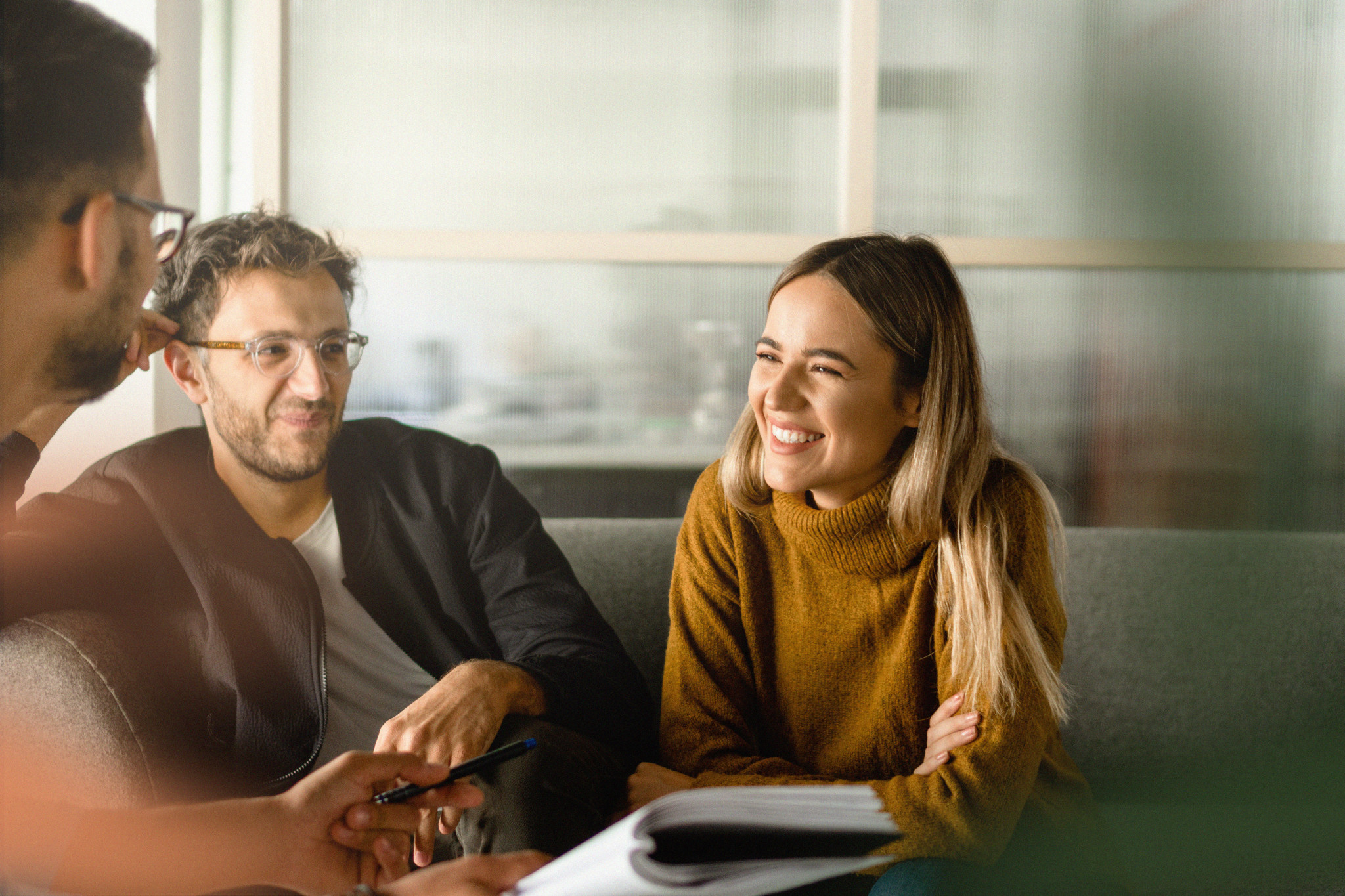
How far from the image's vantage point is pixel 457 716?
92cm

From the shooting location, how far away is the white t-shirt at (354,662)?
103 centimetres

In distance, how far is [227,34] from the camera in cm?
109

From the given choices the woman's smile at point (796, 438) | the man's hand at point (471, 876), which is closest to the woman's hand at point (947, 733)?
the woman's smile at point (796, 438)

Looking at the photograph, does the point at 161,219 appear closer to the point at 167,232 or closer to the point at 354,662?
the point at 167,232

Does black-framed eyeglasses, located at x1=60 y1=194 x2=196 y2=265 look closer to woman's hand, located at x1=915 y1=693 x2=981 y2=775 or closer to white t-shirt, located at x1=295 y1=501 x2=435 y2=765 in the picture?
white t-shirt, located at x1=295 y1=501 x2=435 y2=765

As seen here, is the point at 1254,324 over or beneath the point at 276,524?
over

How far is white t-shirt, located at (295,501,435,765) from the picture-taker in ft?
3.37

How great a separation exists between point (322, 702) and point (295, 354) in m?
0.38

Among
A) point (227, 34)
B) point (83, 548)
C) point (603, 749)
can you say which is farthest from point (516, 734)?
point (227, 34)

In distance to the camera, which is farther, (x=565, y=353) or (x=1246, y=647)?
(x=565, y=353)

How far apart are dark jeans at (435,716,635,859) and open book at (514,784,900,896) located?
0.27 metres

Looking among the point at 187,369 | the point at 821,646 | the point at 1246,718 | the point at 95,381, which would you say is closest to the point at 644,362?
the point at 821,646

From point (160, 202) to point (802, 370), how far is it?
0.63m

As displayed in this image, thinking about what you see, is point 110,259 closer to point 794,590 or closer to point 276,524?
point 276,524
